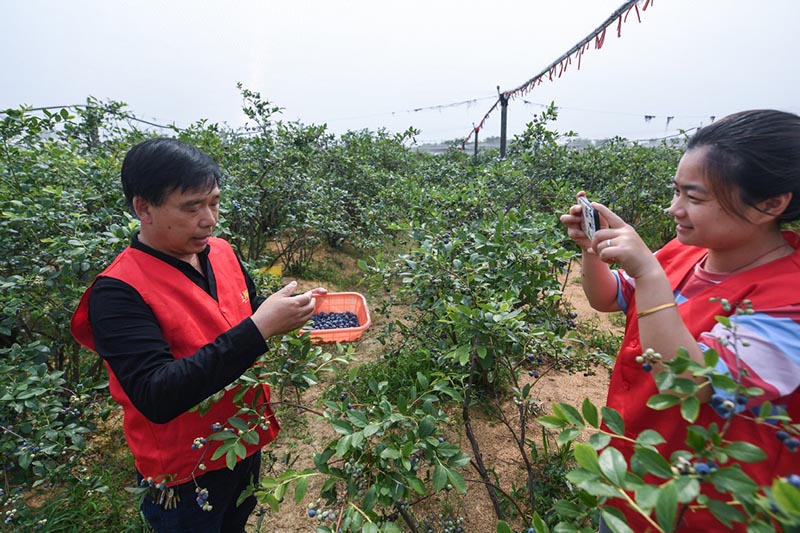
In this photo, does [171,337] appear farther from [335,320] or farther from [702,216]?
[335,320]

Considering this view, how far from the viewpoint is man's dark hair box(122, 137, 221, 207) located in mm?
1073

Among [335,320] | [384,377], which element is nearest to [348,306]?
[335,320]

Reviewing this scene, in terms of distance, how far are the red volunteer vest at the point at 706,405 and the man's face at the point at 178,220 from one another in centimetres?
124

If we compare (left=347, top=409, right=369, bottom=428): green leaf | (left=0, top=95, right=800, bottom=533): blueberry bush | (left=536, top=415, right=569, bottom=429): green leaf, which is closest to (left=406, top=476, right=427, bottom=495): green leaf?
(left=0, top=95, right=800, bottom=533): blueberry bush

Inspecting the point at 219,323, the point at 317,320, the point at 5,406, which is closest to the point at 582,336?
the point at 317,320

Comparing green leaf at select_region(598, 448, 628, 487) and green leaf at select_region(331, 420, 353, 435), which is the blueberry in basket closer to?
green leaf at select_region(331, 420, 353, 435)

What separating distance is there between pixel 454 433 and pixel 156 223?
2.03m

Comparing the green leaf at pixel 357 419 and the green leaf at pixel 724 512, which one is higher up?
the green leaf at pixel 724 512

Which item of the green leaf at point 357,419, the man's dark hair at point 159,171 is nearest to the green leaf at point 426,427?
the green leaf at point 357,419

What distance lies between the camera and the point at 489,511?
1981mm

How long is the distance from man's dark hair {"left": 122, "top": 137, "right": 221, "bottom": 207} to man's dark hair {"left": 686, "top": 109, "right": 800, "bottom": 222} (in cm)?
130

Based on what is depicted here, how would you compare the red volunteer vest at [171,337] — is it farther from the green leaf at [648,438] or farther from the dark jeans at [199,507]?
the green leaf at [648,438]

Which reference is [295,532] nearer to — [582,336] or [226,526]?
[226,526]

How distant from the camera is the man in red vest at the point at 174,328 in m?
0.95
